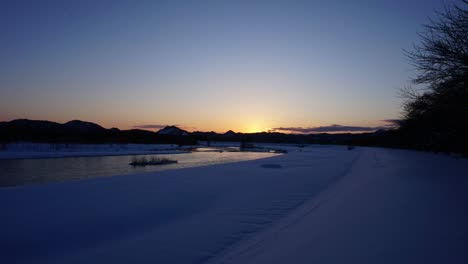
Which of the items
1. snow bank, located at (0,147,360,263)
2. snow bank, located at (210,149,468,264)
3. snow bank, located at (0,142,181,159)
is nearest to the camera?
snow bank, located at (210,149,468,264)

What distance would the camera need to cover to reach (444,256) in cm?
393

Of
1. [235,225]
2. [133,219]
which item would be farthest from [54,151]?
[235,225]

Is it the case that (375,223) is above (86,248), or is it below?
above

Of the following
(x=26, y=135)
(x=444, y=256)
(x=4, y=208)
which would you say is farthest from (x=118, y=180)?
(x=26, y=135)

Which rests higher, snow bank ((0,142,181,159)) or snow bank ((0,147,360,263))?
snow bank ((0,142,181,159))

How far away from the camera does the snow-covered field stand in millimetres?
4527

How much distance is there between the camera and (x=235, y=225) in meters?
6.43

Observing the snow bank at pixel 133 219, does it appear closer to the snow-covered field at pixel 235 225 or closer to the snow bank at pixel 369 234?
the snow-covered field at pixel 235 225

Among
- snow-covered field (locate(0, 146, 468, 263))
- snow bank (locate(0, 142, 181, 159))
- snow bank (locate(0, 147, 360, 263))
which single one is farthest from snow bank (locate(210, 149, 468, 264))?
snow bank (locate(0, 142, 181, 159))

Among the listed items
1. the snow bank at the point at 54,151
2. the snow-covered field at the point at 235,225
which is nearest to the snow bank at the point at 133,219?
the snow-covered field at the point at 235,225

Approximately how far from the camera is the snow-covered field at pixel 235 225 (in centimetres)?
453

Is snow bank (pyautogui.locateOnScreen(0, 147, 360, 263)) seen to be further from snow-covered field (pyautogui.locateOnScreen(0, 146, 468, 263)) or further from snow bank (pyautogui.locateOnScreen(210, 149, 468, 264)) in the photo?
snow bank (pyautogui.locateOnScreen(210, 149, 468, 264))

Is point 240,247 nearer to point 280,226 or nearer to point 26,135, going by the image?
point 280,226

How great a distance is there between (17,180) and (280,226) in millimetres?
16525
